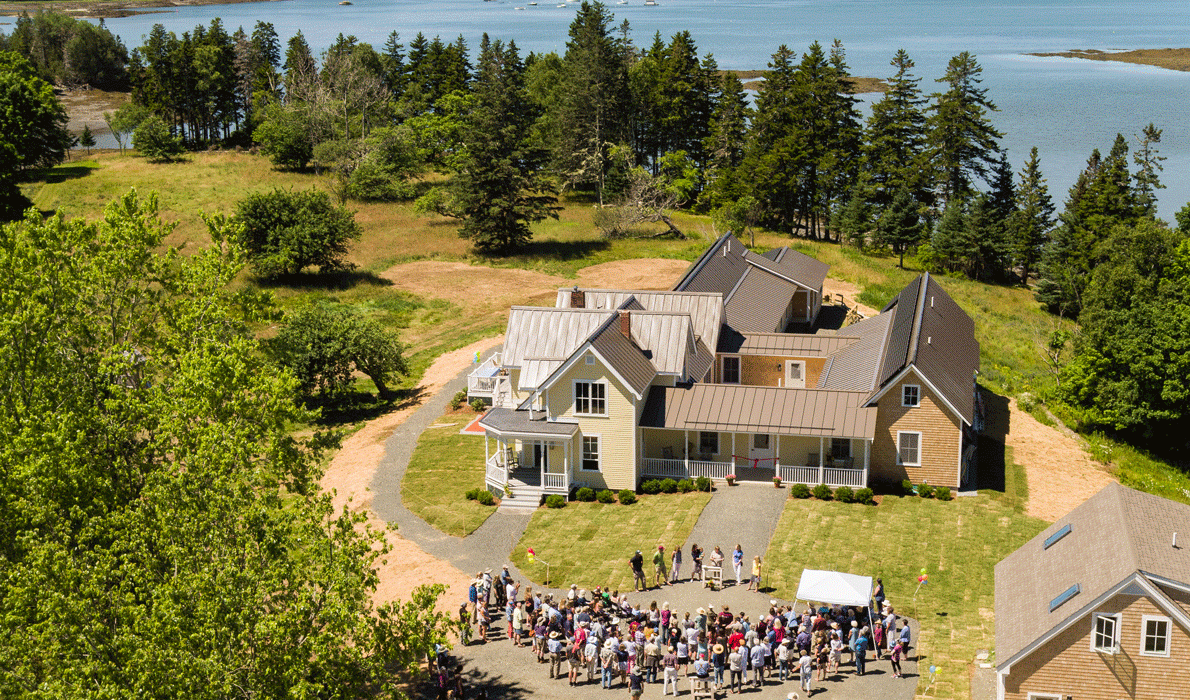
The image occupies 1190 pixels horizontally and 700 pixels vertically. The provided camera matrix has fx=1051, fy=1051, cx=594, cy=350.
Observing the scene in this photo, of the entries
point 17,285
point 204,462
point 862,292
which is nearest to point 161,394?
point 204,462

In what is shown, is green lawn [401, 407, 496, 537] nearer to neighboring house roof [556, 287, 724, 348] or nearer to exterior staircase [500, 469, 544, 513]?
exterior staircase [500, 469, 544, 513]

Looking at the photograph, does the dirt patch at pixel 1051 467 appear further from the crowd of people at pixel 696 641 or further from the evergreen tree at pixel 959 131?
the evergreen tree at pixel 959 131

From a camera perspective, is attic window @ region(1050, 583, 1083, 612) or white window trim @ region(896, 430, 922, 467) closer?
attic window @ region(1050, 583, 1083, 612)

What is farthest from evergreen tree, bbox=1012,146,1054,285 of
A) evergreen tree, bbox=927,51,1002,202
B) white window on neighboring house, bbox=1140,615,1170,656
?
white window on neighboring house, bbox=1140,615,1170,656

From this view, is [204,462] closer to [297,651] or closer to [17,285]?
[297,651]

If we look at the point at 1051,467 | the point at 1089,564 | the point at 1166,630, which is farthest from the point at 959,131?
the point at 1166,630

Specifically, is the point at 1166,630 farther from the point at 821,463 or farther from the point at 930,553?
the point at 821,463
